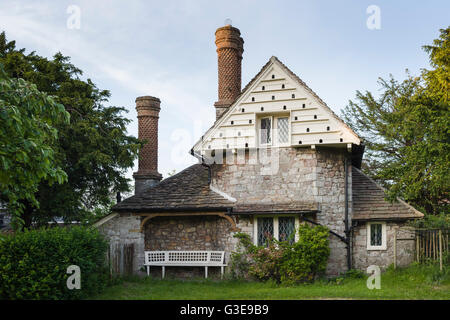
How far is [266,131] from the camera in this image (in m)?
16.4

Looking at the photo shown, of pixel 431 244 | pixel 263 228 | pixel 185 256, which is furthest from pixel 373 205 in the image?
pixel 185 256

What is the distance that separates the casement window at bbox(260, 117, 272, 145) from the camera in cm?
1631

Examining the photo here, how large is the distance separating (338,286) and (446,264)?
3.50 metres

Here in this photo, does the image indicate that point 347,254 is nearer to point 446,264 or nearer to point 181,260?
Result: point 446,264

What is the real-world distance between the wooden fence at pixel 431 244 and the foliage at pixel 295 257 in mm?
2967

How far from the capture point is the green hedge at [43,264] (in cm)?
1080

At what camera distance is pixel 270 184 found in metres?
16.0

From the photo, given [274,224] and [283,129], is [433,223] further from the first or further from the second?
[283,129]

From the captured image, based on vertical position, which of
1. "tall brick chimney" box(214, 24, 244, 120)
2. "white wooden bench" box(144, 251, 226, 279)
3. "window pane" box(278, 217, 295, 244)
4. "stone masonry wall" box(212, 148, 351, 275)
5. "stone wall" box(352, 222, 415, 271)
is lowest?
"white wooden bench" box(144, 251, 226, 279)

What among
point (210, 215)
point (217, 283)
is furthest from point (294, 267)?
point (210, 215)

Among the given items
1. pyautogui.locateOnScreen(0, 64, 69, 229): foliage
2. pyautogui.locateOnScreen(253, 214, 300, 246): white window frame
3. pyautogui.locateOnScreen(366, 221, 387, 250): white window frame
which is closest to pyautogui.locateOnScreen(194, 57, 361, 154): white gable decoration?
pyautogui.locateOnScreen(253, 214, 300, 246): white window frame

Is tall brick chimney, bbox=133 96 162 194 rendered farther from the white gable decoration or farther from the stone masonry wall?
the stone masonry wall

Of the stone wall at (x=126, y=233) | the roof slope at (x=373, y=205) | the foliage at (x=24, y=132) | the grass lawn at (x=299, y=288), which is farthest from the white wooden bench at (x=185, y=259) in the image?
the foliage at (x=24, y=132)

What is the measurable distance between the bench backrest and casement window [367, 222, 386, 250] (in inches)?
197
